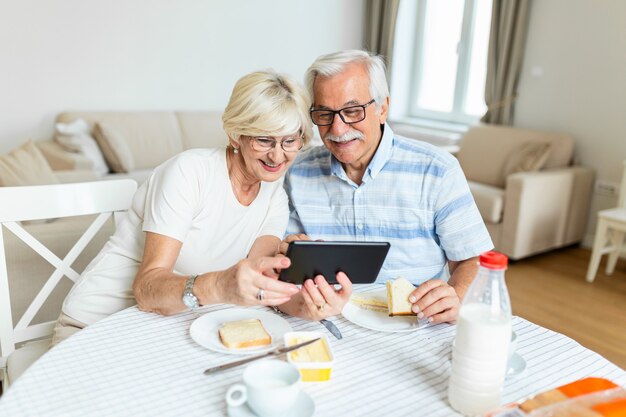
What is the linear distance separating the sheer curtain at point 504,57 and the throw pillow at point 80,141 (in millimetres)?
3199

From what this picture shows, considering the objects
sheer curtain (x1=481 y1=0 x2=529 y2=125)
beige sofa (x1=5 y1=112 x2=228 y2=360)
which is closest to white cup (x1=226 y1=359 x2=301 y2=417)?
beige sofa (x1=5 y1=112 x2=228 y2=360)

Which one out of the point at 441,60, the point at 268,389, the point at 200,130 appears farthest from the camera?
the point at 441,60

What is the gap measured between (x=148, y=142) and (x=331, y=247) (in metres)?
3.66

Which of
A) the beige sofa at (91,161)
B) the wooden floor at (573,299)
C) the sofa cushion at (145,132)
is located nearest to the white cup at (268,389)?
the beige sofa at (91,161)

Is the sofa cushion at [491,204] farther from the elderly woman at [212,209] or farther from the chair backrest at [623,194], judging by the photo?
the elderly woman at [212,209]

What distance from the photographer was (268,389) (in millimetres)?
854

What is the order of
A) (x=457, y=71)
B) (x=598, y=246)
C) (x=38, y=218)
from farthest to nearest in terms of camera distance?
(x=457, y=71) < (x=598, y=246) < (x=38, y=218)

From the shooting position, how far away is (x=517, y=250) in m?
3.70

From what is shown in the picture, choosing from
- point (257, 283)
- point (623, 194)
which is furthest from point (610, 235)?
point (257, 283)

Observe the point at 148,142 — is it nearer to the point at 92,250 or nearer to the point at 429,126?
the point at 92,250

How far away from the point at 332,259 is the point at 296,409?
321 millimetres

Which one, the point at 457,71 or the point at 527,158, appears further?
the point at 457,71

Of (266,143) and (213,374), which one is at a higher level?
(266,143)

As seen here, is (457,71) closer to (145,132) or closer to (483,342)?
(145,132)
